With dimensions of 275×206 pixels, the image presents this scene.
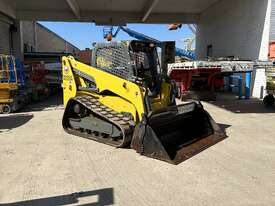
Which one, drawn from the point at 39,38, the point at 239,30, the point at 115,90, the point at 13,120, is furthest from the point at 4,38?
the point at 115,90

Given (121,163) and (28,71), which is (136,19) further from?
(121,163)

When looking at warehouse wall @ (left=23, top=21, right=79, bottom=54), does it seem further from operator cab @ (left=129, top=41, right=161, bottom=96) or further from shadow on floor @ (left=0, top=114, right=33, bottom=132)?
operator cab @ (left=129, top=41, right=161, bottom=96)

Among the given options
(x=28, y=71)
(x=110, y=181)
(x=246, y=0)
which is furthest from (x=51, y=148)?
(x=246, y=0)

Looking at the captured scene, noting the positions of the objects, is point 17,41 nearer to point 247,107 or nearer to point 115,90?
point 247,107

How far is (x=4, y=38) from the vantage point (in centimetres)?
1991

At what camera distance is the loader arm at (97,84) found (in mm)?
6461

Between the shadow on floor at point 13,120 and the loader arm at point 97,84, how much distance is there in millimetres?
2061

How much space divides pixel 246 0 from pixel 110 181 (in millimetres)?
14485

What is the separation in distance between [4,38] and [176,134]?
53.7 ft

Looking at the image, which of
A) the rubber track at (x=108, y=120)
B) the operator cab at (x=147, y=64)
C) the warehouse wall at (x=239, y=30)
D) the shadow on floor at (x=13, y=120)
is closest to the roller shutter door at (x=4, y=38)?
the shadow on floor at (x=13, y=120)

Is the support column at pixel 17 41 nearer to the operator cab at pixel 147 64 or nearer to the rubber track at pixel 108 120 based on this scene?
the rubber track at pixel 108 120

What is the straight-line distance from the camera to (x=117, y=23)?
73.6ft

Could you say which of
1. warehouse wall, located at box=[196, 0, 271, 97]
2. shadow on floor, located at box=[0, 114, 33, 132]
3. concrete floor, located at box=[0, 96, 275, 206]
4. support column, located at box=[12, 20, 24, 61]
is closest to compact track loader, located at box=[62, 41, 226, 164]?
concrete floor, located at box=[0, 96, 275, 206]

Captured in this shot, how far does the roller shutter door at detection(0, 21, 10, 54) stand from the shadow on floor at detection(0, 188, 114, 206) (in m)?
17.0
